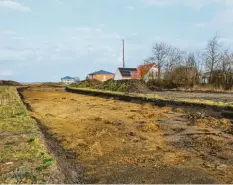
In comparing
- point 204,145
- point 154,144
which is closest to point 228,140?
point 204,145

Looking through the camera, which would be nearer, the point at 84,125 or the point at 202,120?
the point at 84,125

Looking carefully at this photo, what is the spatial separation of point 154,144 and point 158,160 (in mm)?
1367

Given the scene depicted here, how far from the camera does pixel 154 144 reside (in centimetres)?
695

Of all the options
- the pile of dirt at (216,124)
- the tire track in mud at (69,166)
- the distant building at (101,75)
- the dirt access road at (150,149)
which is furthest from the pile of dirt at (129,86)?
the distant building at (101,75)

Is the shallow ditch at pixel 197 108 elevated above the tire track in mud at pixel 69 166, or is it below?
above

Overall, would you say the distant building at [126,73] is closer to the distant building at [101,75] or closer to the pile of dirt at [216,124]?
the distant building at [101,75]

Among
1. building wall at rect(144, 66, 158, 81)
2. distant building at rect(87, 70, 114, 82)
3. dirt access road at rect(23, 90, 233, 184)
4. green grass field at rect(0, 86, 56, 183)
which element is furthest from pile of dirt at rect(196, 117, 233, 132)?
distant building at rect(87, 70, 114, 82)

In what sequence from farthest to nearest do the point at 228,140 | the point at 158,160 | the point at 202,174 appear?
the point at 228,140 < the point at 158,160 < the point at 202,174

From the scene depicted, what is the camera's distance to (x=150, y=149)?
6480mm

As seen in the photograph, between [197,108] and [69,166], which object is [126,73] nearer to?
[197,108]

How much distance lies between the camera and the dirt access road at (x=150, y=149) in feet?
15.6

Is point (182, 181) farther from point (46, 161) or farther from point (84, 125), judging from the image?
point (84, 125)

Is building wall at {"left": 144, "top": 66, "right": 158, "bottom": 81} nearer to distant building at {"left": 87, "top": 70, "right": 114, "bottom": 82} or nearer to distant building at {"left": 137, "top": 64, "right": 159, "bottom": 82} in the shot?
distant building at {"left": 137, "top": 64, "right": 159, "bottom": 82}

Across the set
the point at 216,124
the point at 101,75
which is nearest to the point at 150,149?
the point at 216,124
